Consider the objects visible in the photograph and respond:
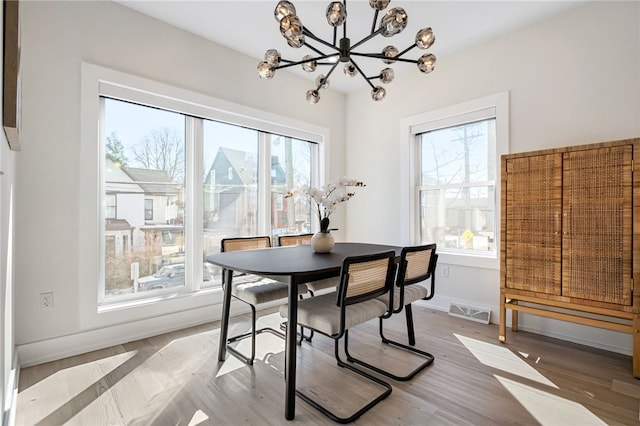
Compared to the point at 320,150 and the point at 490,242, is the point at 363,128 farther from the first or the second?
the point at 490,242

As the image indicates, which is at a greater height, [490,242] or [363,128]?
[363,128]

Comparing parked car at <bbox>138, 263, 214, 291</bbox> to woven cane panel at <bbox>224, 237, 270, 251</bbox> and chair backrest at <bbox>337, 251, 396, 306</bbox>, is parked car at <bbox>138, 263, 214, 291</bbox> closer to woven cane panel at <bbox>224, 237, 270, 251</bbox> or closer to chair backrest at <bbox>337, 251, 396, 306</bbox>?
woven cane panel at <bbox>224, 237, 270, 251</bbox>

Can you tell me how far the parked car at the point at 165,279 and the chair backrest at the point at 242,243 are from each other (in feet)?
2.22

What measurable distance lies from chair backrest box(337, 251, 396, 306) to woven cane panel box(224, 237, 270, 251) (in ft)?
4.41

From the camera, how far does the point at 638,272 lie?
2.13 metres

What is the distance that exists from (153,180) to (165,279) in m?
0.93

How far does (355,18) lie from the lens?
2.81 meters

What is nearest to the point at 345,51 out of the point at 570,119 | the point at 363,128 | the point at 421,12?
the point at 421,12

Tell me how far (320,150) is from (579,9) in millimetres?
2863

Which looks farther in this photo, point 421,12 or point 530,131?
point 530,131

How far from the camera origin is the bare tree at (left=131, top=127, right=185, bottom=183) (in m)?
2.90

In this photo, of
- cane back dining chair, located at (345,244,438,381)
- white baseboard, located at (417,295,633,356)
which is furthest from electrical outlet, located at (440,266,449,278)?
cane back dining chair, located at (345,244,438,381)

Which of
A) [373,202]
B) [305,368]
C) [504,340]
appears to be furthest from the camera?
[373,202]

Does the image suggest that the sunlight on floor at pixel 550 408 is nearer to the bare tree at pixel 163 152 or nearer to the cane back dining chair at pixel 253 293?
the cane back dining chair at pixel 253 293
